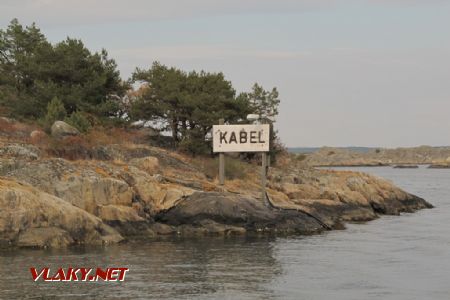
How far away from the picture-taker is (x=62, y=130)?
3659cm

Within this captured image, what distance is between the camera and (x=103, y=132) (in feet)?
130

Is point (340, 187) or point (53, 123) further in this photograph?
point (340, 187)

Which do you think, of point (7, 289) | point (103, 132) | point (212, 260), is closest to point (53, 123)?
point (103, 132)

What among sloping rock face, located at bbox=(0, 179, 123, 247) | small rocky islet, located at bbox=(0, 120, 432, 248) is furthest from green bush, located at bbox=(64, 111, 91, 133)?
sloping rock face, located at bbox=(0, 179, 123, 247)

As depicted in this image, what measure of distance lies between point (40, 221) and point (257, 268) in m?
8.48

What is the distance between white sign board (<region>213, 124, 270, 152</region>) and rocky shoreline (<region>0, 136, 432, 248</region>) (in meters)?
1.89

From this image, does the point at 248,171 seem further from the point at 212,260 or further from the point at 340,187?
the point at 212,260

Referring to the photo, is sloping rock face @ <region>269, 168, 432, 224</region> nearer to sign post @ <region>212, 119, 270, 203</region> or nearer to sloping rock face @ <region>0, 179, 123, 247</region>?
sign post @ <region>212, 119, 270, 203</region>

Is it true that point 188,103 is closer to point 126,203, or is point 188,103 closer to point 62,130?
point 62,130

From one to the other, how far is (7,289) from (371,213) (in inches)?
1046

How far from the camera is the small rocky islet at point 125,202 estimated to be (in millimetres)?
26391

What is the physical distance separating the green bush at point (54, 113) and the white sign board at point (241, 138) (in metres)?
9.09

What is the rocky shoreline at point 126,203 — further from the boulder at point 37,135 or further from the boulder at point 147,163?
the boulder at point 37,135

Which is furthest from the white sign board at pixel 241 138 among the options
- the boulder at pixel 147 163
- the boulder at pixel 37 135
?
the boulder at pixel 37 135
